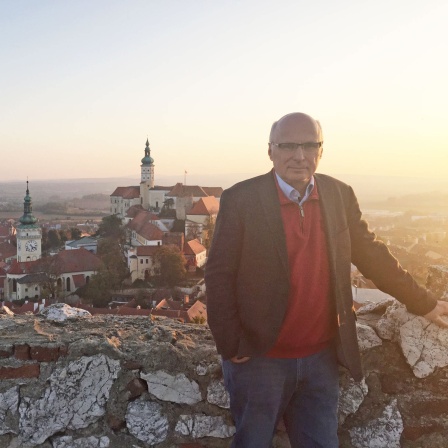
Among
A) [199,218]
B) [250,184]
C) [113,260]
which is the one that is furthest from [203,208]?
[250,184]

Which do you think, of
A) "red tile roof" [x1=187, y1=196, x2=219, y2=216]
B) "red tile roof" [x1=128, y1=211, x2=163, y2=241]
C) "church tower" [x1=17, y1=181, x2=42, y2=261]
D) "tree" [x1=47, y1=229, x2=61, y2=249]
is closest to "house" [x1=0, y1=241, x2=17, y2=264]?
"tree" [x1=47, y1=229, x2=61, y2=249]

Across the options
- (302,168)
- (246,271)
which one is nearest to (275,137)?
(302,168)

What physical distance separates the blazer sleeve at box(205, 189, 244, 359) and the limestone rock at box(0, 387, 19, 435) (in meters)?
1.21

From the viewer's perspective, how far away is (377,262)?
2408 millimetres

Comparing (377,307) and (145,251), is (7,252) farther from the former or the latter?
(377,307)

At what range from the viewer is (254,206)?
7.06 feet

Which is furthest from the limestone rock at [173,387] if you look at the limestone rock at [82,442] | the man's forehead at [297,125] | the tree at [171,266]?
the tree at [171,266]

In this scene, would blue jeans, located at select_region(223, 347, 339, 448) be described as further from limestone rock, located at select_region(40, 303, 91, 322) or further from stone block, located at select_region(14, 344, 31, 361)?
limestone rock, located at select_region(40, 303, 91, 322)

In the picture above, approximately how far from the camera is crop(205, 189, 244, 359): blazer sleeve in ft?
6.97

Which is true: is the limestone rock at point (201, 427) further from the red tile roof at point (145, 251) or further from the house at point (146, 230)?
the house at point (146, 230)

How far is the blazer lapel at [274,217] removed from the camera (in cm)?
211

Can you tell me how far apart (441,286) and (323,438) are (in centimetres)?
128

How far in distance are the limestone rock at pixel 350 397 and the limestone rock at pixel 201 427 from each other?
577 millimetres

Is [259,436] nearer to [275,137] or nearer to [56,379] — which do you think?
[56,379]
